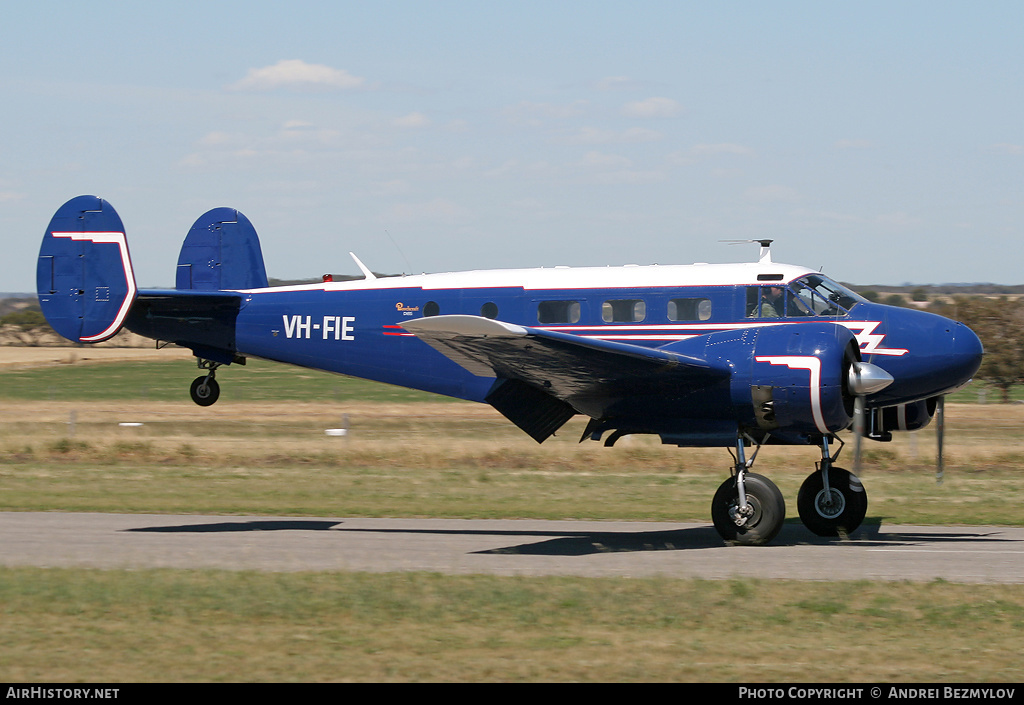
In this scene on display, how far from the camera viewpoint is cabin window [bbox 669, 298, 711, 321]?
14703 mm

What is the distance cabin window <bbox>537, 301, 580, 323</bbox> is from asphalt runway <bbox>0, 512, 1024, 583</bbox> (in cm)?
297

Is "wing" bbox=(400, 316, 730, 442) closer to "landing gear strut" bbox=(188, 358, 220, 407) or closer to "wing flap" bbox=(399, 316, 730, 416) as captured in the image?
"wing flap" bbox=(399, 316, 730, 416)

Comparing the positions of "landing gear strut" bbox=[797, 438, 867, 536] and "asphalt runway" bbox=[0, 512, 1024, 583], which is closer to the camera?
"asphalt runway" bbox=[0, 512, 1024, 583]

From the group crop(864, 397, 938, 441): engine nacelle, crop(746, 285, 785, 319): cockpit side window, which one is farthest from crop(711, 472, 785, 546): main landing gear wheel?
crop(864, 397, 938, 441): engine nacelle

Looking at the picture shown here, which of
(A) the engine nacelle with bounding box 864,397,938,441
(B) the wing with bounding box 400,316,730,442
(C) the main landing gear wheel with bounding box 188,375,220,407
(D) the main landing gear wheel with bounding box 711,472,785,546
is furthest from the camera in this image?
(C) the main landing gear wheel with bounding box 188,375,220,407

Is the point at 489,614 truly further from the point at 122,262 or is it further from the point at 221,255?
the point at 221,255

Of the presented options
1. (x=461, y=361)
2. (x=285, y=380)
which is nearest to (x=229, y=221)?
(x=461, y=361)

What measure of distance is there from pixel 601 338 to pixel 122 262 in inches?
294

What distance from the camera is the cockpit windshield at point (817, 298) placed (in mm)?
14367

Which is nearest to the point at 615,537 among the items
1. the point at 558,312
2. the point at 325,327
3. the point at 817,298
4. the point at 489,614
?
the point at 558,312

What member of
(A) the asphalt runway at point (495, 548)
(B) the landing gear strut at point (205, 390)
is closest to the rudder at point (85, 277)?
(B) the landing gear strut at point (205, 390)

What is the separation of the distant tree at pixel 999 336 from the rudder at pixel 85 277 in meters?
35.9

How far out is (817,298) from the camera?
568 inches

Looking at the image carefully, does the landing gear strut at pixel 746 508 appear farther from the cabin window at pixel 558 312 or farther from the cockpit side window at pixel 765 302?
the cabin window at pixel 558 312
